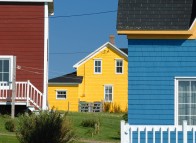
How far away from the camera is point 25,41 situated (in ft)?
103

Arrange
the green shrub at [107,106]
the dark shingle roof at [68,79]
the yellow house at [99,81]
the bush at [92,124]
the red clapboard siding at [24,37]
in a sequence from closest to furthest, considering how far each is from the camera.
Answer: the bush at [92,124], the red clapboard siding at [24,37], the green shrub at [107,106], the yellow house at [99,81], the dark shingle roof at [68,79]

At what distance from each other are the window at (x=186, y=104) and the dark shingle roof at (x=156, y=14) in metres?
1.77

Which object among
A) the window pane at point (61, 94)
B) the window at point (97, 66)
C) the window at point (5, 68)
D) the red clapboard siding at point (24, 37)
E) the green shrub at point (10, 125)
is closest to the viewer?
the green shrub at point (10, 125)

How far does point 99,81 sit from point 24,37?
22.0 m

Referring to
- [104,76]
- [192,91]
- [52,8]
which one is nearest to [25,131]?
[192,91]

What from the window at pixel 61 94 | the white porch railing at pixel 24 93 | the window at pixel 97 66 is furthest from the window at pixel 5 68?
the window at pixel 97 66

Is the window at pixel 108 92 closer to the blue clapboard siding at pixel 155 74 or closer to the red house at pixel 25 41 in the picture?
the red house at pixel 25 41

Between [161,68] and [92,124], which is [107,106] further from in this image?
[161,68]

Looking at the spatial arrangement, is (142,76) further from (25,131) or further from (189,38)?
(25,131)

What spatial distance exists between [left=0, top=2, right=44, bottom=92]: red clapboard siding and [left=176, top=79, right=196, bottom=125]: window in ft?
45.0

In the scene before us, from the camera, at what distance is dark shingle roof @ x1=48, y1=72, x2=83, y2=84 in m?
52.9

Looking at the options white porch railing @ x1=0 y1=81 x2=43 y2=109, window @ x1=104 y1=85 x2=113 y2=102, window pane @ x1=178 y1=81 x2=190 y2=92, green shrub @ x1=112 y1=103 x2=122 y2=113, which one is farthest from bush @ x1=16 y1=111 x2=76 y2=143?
window @ x1=104 y1=85 x2=113 y2=102

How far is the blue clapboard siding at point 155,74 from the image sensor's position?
61.2ft

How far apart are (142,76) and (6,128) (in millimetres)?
8199
